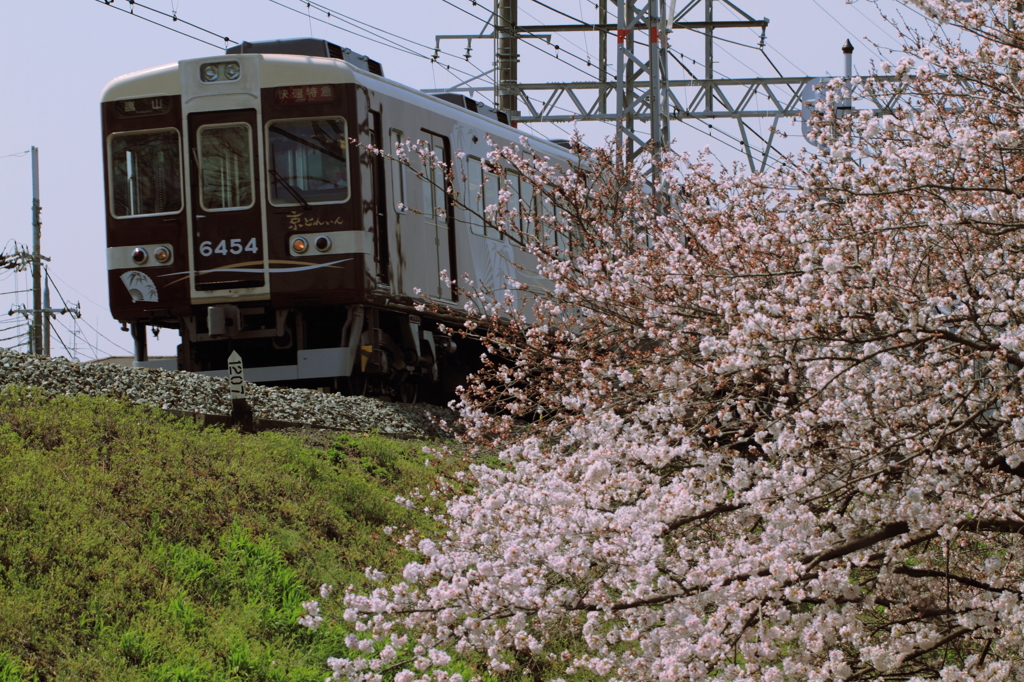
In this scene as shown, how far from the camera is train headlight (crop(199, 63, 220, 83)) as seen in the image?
11.9m

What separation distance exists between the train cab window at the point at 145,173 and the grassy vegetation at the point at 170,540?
4012 millimetres

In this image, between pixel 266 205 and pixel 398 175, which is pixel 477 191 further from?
pixel 266 205

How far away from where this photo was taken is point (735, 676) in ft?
14.1

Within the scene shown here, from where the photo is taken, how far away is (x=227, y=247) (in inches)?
466

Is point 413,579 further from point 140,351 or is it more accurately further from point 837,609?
point 140,351

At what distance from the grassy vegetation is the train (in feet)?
10.5

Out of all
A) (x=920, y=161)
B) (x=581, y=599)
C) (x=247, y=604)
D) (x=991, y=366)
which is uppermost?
(x=920, y=161)

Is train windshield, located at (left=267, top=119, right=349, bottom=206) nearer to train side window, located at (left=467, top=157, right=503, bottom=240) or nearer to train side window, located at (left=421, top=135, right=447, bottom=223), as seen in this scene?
train side window, located at (left=421, top=135, right=447, bottom=223)

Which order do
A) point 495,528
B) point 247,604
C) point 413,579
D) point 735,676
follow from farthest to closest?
point 247,604, point 495,528, point 413,579, point 735,676

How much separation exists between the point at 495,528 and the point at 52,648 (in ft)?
6.46

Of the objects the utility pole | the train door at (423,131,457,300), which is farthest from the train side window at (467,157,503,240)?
the utility pole

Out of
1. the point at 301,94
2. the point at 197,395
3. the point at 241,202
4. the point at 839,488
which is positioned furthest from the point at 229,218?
the point at 839,488

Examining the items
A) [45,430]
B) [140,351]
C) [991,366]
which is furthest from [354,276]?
[991,366]

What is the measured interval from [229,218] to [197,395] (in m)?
2.64
